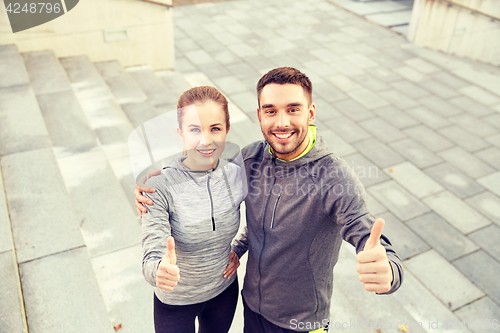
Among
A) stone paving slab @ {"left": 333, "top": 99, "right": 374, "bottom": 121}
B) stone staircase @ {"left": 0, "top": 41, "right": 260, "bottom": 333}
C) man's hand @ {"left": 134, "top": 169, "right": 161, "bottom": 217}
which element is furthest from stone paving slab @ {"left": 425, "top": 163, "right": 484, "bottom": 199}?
man's hand @ {"left": 134, "top": 169, "right": 161, "bottom": 217}

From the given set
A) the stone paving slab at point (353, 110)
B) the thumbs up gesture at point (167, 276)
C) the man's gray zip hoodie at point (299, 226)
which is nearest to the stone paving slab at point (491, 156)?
the stone paving slab at point (353, 110)

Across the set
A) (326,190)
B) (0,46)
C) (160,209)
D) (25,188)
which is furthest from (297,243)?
(0,46)

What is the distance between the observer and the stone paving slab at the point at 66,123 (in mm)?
4535

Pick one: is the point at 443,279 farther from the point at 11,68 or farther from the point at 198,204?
the point at 11,68

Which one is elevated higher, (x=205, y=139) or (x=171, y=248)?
(x=205, y=139)

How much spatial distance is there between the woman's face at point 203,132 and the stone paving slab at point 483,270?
3.40 m

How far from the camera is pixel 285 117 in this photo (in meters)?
1.91

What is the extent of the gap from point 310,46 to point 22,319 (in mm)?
8105

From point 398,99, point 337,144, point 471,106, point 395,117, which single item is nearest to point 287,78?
point 337,144

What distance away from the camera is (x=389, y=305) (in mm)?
3494

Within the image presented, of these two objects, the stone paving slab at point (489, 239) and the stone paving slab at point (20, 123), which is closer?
the stone paving slab at point (20, 123)

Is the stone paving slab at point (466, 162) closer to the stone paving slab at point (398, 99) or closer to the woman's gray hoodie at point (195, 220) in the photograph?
the stone paving slab at point (398, 99)

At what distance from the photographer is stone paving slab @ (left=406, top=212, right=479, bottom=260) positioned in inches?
169

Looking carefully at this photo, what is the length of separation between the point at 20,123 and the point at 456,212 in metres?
5.26
